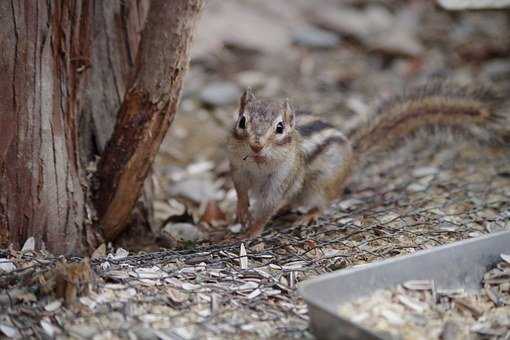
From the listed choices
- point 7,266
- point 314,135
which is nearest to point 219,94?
point 314,135

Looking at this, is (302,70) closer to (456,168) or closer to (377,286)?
(456,168)

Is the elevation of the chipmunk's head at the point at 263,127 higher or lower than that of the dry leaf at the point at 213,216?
higher

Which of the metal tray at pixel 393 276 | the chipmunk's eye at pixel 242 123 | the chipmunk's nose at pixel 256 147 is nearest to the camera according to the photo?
the metal tray at pixel 393 276

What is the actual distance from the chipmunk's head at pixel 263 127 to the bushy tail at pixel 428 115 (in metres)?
1.06

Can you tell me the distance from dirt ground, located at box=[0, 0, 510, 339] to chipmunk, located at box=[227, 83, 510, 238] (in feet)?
0.61

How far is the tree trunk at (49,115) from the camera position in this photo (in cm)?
331

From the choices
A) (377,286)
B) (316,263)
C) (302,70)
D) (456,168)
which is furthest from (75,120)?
(302,70)

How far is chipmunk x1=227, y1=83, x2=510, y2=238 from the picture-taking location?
158 inches

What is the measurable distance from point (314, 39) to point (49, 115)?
4.99 m

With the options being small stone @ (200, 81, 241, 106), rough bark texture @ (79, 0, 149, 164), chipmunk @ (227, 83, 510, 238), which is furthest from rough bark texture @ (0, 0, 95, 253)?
small stone @ (200, 81, 241, 106)

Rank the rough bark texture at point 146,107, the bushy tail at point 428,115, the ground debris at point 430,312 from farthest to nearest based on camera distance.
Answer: the bushy tail at point 428,115 < the rough bark texture at point 146,107 < the ground debris at point 430,312

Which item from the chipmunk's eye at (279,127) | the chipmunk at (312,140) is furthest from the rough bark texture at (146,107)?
the chipmunk's eye at (279,127)

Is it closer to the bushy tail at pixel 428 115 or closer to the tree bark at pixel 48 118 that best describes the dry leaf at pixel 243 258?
the tree bark at pixel 48 118

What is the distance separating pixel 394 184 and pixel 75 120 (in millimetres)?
2400
